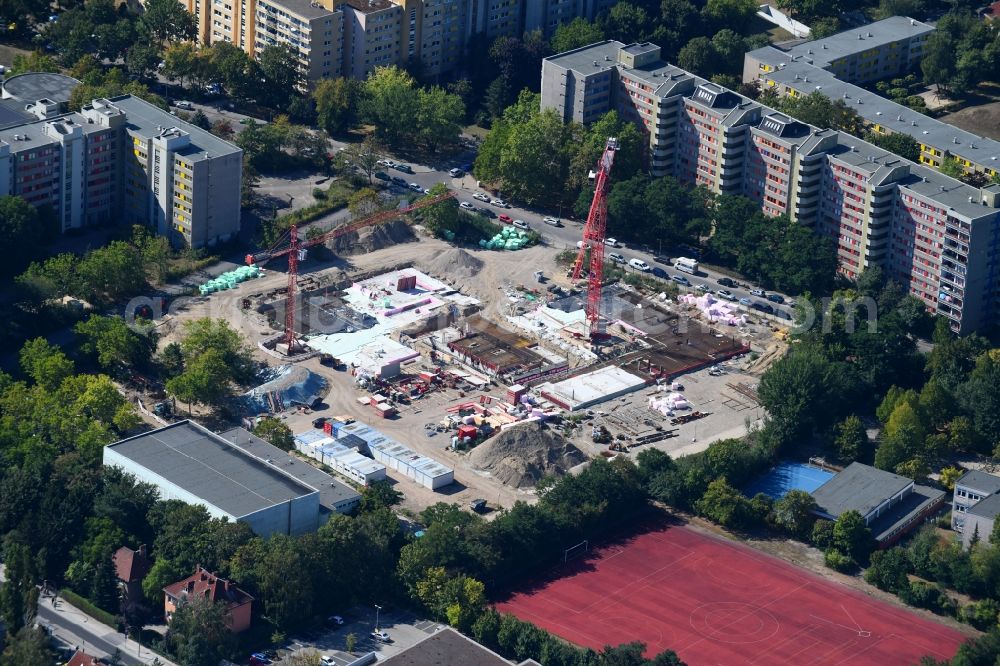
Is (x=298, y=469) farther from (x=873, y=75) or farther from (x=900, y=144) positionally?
(x=873, y=75)

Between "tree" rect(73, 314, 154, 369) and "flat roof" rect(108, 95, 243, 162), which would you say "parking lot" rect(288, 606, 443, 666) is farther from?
"flat roof" rect(108, 95, 243, 162)

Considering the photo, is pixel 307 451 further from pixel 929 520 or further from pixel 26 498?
pixel 929 520

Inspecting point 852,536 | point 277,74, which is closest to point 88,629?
point 852,536

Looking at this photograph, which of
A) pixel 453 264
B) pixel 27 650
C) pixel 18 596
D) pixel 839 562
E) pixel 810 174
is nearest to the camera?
pixel 27 650

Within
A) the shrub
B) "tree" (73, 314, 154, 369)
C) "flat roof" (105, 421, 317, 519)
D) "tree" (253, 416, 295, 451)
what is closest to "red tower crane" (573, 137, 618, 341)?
"tree" (253, 416, 295, 451)

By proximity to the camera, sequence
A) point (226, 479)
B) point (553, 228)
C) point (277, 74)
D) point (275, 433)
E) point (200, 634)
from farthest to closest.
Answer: point (277, 74) → point (553, 228) → point (275, 433) → point (226, 479) → point (200, 634)

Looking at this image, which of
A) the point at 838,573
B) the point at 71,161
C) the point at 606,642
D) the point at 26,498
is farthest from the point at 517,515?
the point at 71,161
